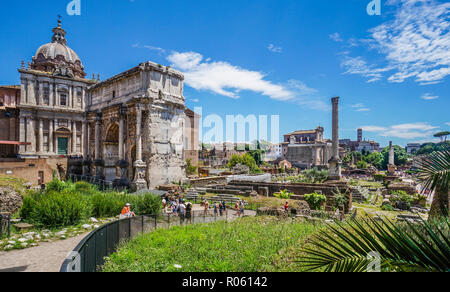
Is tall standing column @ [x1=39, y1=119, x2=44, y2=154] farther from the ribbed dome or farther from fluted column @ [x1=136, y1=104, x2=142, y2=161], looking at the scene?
fluted column @ [x1=136, y1=104, x2=142, y2=161]

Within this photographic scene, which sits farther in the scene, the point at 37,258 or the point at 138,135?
the point at 138,135

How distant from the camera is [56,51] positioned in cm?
3409

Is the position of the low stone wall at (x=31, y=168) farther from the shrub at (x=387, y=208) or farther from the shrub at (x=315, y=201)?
the shrub at (x=387, y=208)

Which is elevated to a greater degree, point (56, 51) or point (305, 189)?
point (56, 51)

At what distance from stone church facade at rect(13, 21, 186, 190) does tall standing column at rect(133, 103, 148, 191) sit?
80 millimetres

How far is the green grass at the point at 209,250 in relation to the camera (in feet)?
19.0

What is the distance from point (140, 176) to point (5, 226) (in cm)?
1223

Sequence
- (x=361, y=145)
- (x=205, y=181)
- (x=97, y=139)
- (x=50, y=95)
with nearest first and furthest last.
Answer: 1. (x=205, y=181)
2. (x=97, y=139)
3. (x=50, y=95)
4. (x=361, y=145)

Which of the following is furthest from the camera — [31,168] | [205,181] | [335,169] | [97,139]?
[335,169]

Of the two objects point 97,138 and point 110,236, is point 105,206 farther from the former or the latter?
point 97,138

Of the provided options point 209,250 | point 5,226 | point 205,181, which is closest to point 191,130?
point 205,181

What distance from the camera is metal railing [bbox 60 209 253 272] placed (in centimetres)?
460
